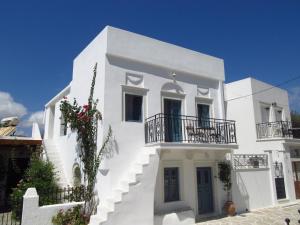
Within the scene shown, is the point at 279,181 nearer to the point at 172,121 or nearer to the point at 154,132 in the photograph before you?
the point at 172,121

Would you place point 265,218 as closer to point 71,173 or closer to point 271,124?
point 271,124

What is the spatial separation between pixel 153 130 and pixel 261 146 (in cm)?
904

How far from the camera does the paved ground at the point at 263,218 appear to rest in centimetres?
1016

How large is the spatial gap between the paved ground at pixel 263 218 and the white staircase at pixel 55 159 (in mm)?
6831

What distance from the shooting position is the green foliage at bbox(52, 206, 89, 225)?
28.3 feet

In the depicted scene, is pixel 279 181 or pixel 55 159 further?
pixel 279 181

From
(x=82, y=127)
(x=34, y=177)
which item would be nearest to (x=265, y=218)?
(x=82, y=127)

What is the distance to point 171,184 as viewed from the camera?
36.0 ft

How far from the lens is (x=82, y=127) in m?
10.7

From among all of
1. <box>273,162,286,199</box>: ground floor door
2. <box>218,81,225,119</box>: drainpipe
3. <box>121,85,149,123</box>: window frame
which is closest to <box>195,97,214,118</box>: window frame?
<box>218,81,225,119</box>: drainpipe

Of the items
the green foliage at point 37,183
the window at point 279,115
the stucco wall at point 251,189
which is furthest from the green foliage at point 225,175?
the window at point 279,115

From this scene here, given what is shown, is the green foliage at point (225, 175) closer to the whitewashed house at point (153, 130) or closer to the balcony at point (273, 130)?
the whitewashed house at point (153, 130)

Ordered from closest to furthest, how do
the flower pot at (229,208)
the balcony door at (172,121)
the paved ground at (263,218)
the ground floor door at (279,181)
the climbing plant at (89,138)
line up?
the climbing plant at (89,138) → the paved ground at (263,218) → the flower pot at (229,208) → the balcony door at (172,121) → the ground floor door at (279,181)

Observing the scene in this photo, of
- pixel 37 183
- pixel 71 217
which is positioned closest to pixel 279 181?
pixel 71 217
